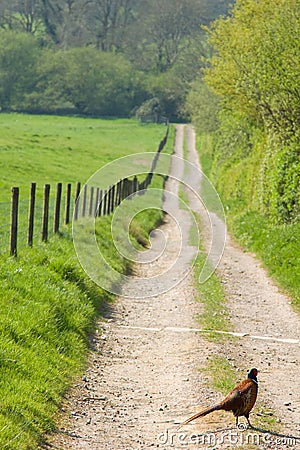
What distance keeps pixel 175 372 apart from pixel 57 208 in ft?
25.7

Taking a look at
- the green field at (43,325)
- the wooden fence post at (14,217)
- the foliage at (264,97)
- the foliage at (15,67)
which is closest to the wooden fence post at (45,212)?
the green field at (43,325)

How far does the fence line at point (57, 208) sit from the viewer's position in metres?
13.4

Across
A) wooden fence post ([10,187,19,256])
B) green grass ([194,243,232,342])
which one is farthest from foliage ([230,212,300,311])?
wooden fence post ([10,187,19,256])

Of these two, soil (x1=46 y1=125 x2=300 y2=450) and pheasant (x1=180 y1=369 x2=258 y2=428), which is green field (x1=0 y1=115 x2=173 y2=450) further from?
pheasant (x1=180 y1=369 x2=258 y2=428)

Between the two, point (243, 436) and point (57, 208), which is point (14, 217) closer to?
point (57, 208)

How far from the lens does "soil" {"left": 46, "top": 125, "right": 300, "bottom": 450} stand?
7551mm

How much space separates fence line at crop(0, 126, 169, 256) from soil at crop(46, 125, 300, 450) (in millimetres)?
2055

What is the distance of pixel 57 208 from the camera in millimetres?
17109

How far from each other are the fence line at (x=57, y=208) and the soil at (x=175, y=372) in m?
2.06

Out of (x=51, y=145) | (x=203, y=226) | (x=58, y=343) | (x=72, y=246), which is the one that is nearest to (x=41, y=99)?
(x=51, y=145)

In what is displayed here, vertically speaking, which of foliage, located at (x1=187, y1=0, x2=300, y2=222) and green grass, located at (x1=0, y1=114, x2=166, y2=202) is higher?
foliage, located at (x1=187, y1=0, x2=300, y2=222)

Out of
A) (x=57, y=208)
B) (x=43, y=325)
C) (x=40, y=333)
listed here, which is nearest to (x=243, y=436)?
(x=40, y=333)

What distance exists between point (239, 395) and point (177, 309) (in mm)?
6890

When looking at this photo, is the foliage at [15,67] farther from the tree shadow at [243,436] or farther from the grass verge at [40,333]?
the tree shadow at [243,436]
